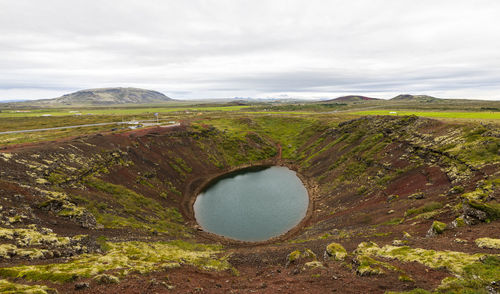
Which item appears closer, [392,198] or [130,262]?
[130,262]

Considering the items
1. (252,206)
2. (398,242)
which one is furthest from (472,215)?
(252,206)

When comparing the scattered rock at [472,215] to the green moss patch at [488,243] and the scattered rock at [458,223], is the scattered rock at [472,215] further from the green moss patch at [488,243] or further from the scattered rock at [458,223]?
the green moss patch at [488,243]

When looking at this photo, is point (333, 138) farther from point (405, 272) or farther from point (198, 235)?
point (405, 272)

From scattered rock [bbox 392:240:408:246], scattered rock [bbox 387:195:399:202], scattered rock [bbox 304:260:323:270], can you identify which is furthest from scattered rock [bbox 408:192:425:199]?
scattered rock [bbox 304:260:323:270]

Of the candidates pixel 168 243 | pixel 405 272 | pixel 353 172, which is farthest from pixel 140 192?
pixel 353 172

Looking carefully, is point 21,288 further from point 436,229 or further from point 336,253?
point 436,229
